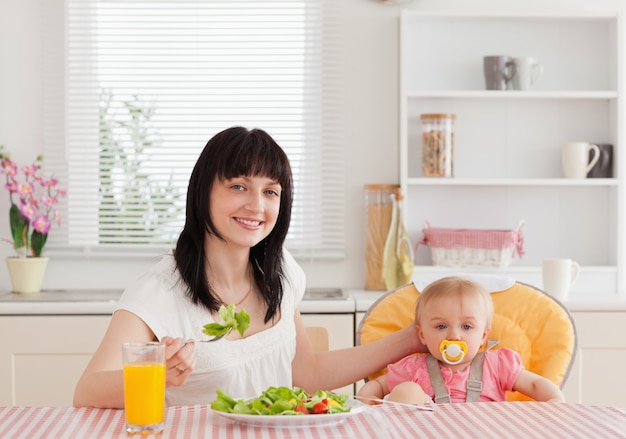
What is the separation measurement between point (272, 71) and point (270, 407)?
2267 mm

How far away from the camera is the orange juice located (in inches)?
59.5

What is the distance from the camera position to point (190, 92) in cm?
366

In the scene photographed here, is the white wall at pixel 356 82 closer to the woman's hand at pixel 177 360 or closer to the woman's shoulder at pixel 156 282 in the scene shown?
the woman's shoulder at pixel 156 282

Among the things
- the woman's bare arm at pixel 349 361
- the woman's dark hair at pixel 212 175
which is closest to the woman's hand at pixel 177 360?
the woman's dark hair at pixel 212 175

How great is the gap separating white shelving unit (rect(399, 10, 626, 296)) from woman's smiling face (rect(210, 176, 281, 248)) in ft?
5.27

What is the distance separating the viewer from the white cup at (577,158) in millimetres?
3516

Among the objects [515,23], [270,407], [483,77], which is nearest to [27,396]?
[270,407]

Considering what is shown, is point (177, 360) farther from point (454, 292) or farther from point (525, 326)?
point (525, 326)

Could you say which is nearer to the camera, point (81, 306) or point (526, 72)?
point (81, 306)

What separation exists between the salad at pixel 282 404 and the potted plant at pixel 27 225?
205cm

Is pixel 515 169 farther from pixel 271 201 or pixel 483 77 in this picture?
pixel 271 201

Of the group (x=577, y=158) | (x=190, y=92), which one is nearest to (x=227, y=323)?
(x=190, y=92)

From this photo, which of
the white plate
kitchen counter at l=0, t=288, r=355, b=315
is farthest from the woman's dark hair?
kitchen counter at l=0, t=288, r=355, b=315

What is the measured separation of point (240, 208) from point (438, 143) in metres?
1.58
